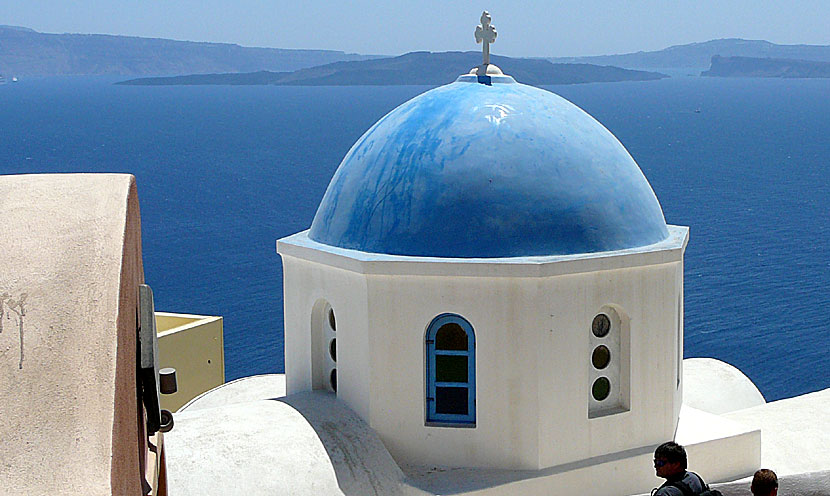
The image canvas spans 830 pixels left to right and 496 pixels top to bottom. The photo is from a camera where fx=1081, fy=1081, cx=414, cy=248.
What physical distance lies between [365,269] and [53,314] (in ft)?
21.4

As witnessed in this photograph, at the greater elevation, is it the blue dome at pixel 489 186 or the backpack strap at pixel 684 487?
the blue dome at pixel 489 186

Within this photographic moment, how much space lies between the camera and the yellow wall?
57.7 feet

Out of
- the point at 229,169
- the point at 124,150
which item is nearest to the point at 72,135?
the point at 124,150

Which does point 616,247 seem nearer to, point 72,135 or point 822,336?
point 822,336

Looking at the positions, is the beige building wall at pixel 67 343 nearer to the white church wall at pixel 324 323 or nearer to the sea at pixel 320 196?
the white church wall at pixel 324 323

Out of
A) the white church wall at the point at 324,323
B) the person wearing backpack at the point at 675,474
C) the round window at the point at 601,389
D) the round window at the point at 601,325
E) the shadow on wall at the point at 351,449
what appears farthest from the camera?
the round window at the point at 601,389

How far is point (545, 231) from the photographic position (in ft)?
33.3

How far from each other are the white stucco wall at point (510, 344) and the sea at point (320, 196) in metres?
22.4

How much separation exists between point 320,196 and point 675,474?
204ft

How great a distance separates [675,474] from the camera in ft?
22.0

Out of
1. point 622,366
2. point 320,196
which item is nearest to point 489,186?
point 622,366

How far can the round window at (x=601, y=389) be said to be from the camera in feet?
34.7

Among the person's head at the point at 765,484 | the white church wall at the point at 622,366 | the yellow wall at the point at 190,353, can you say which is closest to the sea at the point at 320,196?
the yellow wall at the point at 190,353

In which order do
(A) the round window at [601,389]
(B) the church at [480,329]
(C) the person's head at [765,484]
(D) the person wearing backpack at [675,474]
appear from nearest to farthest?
(C) the person's head at [765,484] < (D) the person wearing backpack at [675,474] < (B) the church at [480,329] < (A) the round window at [601,389]
